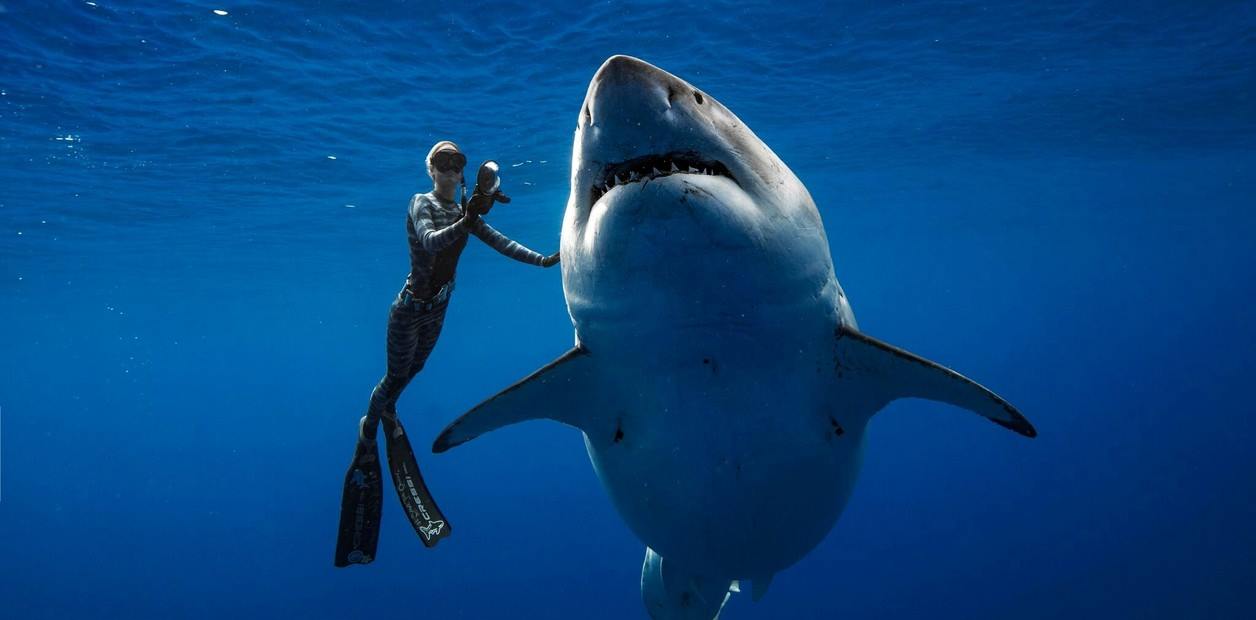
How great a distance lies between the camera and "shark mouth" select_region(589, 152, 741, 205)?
2512mm

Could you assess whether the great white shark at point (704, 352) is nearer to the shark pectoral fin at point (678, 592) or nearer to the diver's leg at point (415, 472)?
the shark pectoral fin at point (678, 592)

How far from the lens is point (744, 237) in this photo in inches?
97.9

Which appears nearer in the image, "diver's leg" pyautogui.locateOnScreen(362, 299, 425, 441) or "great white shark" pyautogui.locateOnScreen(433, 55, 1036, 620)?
"great white shark" pyautogui.locateOnScreen(433, 55, 1036, 620)

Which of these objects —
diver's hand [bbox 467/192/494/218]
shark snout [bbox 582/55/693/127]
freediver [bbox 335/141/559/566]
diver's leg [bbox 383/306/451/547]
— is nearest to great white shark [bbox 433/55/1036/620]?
shark snout [bbox 582/55/693/127]

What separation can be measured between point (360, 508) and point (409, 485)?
579 mm

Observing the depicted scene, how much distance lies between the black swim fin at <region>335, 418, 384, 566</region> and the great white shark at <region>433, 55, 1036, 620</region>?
10.7ft

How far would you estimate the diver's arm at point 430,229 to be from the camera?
15.2ft

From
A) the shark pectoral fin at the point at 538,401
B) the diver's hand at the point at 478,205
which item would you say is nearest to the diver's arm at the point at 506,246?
the diver's hand at the point at 478,205

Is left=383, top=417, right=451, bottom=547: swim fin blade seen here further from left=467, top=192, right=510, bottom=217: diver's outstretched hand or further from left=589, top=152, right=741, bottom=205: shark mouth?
left=589, top=152, right=741, bottom=205: shark mouth

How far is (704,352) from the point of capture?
3.00 meters

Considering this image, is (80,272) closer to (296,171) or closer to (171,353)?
(296,171)

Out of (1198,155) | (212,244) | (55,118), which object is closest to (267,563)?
(212,244)

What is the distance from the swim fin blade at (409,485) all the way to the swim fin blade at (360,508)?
0.21 metres

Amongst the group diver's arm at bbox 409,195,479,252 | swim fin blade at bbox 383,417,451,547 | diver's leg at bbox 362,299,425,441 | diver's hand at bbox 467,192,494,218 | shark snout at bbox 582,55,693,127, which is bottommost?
swim fin blade at bbox 383,417,451,547
